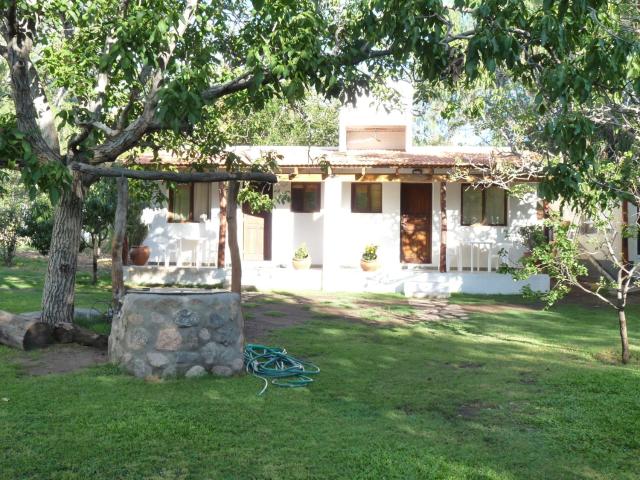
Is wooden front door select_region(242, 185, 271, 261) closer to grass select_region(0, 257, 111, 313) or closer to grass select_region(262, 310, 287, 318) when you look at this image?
grass select_region(0, 257, 111, 313)

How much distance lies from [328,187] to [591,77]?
35.0ft

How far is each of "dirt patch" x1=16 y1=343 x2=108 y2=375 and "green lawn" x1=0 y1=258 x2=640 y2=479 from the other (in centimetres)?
21

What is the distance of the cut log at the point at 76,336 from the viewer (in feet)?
25.8

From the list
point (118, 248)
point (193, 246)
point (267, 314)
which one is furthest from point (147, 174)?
point (193, 246)

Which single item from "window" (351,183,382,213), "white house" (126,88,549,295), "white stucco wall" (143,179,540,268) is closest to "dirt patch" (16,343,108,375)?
"white house" (126,88,549,295)

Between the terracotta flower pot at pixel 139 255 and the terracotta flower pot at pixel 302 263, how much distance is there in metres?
3.93

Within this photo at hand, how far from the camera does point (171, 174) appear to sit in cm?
668

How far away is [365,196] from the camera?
1769cm

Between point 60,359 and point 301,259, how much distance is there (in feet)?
31.5

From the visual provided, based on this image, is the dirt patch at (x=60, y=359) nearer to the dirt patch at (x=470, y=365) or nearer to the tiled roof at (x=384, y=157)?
the dirt patch at (x=470, y=365)

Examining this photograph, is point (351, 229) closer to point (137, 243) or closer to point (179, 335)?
point (137, 243)

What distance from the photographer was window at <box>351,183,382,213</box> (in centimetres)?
1764

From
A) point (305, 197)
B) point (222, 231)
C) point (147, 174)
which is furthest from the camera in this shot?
point (305, 197)

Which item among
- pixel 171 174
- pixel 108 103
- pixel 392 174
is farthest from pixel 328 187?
pixel 171 174
